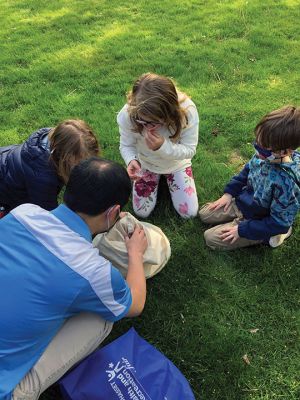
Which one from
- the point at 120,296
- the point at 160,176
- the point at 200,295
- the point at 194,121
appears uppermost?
the point at 194,121

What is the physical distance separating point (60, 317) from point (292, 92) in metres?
3.83

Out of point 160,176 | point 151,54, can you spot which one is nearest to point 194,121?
point 160,176

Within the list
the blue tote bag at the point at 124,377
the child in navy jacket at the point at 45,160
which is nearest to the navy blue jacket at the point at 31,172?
the child in navy jacket at the point at 45,160

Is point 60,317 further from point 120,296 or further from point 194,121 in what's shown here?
point 194,121

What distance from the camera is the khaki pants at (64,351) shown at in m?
2.10

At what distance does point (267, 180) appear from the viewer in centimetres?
282

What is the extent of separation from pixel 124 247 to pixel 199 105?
247 cm

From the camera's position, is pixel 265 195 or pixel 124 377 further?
pixel 265 195

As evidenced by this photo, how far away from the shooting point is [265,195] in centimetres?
286

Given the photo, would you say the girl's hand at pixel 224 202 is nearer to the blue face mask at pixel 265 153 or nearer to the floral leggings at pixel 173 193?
the floral leggings at pixel 173 193

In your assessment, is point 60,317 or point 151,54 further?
point 151,54

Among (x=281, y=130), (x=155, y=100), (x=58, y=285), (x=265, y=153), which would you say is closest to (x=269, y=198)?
(x=265, y=153)

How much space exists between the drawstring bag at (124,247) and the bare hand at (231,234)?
Result: 435mm

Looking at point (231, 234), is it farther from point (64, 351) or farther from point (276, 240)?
point (64, 351)
